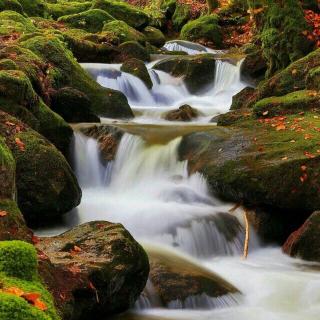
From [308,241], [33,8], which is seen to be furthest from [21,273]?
[33,8]

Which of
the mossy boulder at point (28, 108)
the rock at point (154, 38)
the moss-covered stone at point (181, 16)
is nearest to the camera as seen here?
the mossy boulder at point (28, 108)

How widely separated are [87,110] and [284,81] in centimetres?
441

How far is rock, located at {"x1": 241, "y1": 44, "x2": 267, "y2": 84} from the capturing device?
50.7ft

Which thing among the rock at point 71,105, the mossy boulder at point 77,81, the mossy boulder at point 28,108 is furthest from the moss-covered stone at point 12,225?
the mossy boulder at point 77,81

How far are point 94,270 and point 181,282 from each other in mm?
1267

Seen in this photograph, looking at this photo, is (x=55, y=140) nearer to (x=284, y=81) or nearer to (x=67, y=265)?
(x=67, y=265)

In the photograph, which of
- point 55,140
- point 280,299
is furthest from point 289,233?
point 55,140

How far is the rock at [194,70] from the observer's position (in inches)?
624

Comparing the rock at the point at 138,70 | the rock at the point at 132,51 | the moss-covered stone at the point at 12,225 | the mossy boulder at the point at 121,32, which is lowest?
the moss-covered stone at the point at 12,225

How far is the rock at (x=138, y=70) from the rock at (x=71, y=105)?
15.1ft

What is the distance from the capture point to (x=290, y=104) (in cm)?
973

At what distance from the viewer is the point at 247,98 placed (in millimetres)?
12836

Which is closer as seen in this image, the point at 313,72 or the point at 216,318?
the point at 216,318

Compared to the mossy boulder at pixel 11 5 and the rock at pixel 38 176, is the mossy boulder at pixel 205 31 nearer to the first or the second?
the mossy boulder at pixel 11 5
